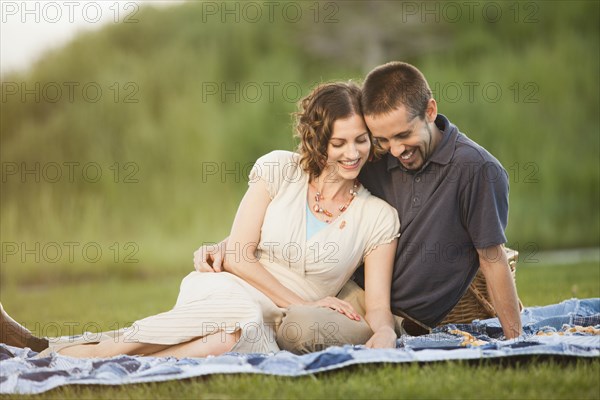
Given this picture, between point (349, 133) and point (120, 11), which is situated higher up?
point (120, 11)

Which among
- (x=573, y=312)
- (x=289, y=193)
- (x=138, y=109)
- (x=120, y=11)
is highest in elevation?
(x=120, y=11)

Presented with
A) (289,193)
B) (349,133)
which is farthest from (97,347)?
(349,133)

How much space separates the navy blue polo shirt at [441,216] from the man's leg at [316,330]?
42cm

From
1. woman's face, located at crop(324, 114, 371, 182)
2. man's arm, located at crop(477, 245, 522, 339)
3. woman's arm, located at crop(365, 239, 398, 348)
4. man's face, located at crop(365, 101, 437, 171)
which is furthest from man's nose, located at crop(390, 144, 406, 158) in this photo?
man's arm, located at crop(477, 245, 522, 339)

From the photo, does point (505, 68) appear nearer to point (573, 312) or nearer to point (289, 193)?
point (573, 312)

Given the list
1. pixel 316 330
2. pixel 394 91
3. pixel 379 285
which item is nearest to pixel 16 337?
pixel 316 330

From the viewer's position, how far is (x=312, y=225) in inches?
156

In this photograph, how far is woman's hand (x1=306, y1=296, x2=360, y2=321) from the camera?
3777mm

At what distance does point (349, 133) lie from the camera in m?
3.81

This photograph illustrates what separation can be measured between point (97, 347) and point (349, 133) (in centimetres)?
153

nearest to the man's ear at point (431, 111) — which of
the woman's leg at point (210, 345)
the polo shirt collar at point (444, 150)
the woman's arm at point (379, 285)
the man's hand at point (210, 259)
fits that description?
the polo shirt collar at point (444, 150)

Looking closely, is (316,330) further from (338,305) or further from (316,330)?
(338,305)

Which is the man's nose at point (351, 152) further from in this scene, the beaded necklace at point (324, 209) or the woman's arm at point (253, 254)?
the woman's arm at point (253, 254)

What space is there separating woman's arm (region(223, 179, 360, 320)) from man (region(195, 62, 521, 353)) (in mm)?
129
